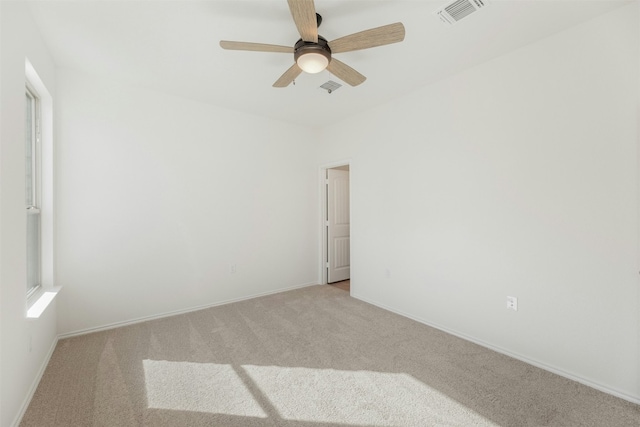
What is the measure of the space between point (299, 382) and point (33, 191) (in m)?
2.93

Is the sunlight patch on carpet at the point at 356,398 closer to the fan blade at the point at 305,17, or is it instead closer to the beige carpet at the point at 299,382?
the beige carpet at the point at 299,382

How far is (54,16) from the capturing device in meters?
2.02

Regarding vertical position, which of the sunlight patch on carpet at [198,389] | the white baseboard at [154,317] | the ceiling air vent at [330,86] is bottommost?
the sunlight patch on carpet at [198,389]

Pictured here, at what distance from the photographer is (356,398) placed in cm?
188

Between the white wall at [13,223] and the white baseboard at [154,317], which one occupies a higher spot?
the white wall at [13,223]

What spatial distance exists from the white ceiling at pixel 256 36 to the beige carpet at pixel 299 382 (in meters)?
2.71

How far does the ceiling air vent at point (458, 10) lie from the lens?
6.07ft

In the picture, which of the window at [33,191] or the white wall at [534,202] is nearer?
the white wall at [534,202]

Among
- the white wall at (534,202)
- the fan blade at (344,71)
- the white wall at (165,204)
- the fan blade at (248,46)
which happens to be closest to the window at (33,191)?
the white wall at (165,204)

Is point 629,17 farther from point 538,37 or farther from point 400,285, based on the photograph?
point 400,285

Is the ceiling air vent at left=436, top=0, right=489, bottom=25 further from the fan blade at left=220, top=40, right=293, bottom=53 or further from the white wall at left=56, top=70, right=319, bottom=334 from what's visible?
the white wall at left=56, top=70, right=319, bottom=334

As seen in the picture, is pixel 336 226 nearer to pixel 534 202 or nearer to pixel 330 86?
pixel 330 86

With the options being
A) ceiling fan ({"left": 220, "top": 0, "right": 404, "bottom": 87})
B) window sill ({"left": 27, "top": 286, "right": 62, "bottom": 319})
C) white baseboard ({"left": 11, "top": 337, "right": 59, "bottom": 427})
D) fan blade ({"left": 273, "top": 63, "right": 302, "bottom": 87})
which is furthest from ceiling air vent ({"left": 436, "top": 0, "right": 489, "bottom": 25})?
white baseboard ({"left": 11, "top": 337, "right": 59, "bottom": 427})

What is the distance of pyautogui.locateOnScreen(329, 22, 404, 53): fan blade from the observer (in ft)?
5.43
